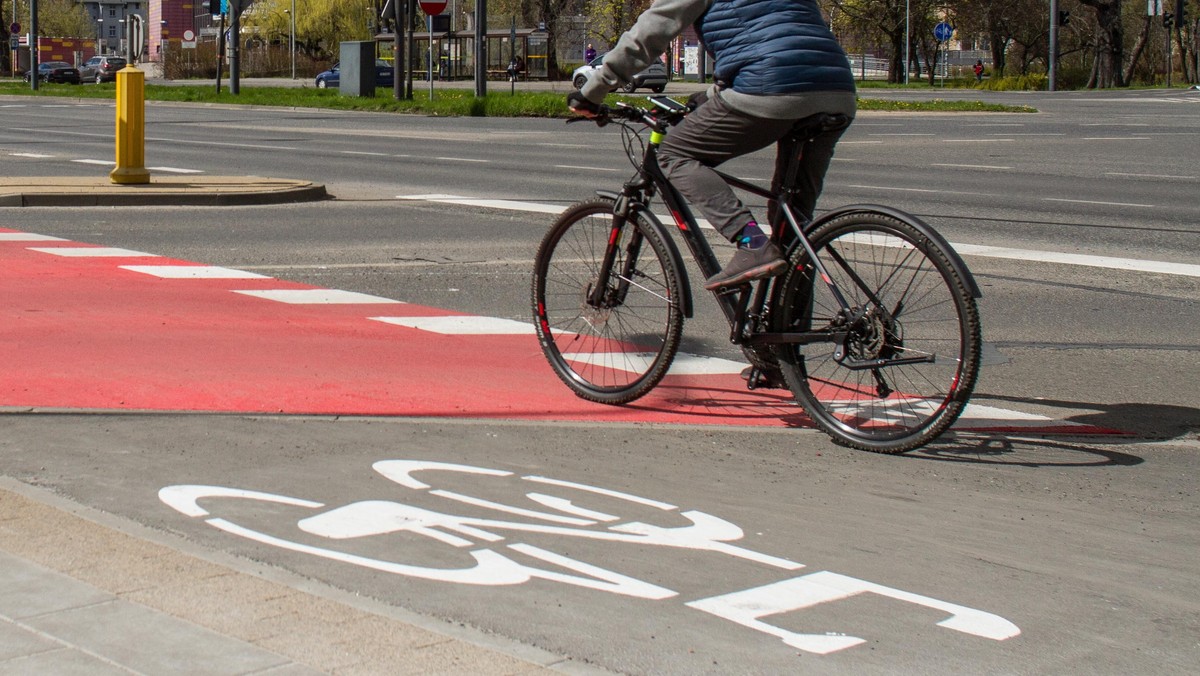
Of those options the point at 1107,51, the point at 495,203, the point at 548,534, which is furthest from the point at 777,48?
the point at 1107,51

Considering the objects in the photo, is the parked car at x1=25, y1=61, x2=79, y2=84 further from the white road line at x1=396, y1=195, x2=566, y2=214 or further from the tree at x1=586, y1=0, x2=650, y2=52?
the white road line at x1=396, y1=195, x2=566, y2=214

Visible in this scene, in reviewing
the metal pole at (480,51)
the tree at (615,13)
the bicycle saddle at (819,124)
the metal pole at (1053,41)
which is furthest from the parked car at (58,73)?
the bicycle saddle at (819,124)

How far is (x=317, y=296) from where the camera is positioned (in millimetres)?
8211

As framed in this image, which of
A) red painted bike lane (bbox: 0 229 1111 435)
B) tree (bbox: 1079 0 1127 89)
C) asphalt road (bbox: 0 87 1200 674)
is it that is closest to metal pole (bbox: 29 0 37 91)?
tree (bbox: 1079 0 1127 89)

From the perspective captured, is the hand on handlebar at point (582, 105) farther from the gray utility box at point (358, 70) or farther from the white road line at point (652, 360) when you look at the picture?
the gray utility box at point (358, 70)

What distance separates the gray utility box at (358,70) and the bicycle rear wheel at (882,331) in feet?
119

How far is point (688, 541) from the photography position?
12.9 ft

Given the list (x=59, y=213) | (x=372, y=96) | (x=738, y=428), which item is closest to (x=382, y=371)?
(x=738, y=428)

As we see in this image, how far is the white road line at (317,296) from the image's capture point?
316 inches

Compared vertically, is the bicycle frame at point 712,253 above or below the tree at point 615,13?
below

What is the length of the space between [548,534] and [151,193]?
9.82 meters

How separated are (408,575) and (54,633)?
824mm

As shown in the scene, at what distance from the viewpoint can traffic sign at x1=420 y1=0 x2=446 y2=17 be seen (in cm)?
3528

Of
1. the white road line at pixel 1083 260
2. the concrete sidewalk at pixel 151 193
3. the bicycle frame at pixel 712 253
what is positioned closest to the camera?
the bicycle frame at pixel 712 253
